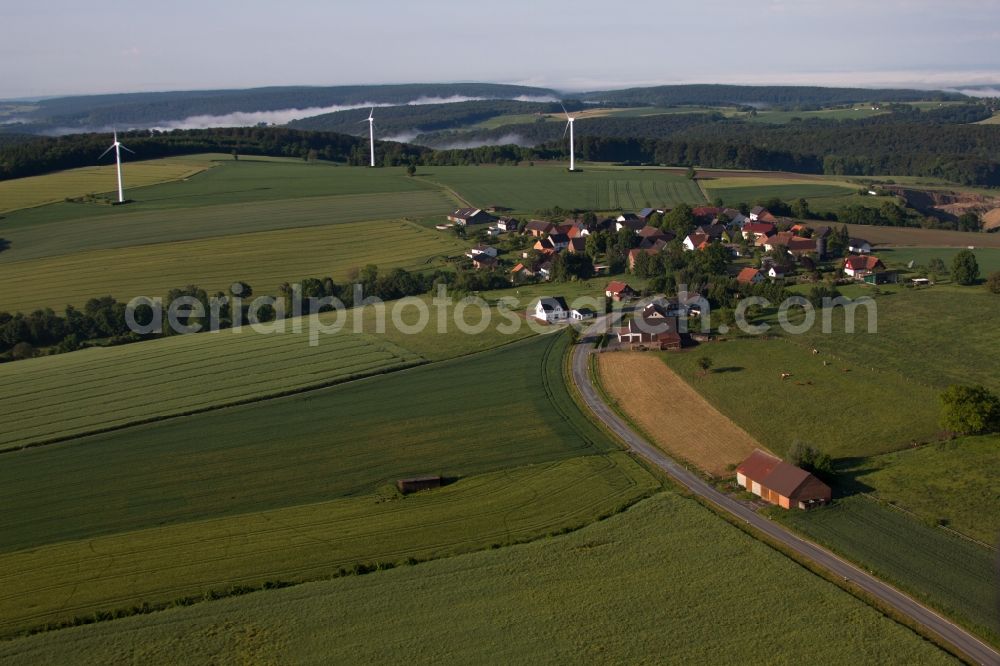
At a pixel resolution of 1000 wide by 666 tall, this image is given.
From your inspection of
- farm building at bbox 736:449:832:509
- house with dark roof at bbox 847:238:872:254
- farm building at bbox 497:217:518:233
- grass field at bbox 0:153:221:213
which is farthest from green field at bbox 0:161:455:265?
farm building at bbox 736:449:832:509

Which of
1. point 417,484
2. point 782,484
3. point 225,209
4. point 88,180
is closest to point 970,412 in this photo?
point 782,484

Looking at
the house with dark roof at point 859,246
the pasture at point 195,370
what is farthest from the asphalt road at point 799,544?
the house with dark roof at point 859,246

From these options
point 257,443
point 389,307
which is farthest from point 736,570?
point 389,307

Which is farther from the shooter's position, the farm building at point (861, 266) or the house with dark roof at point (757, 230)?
the house with dark roof at point (757, 230)

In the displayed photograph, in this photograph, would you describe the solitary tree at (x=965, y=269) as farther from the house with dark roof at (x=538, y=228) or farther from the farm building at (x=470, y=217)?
the farm building at (x=470, y=217)

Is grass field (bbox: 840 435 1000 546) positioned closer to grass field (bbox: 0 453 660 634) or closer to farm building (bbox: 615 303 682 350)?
grass field (bbox: 0 453 660 634)

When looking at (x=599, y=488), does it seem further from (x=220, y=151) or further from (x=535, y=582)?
(x=220, y=151)
